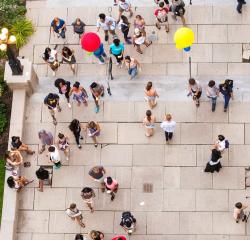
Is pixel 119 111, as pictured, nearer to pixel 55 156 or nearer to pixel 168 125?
pixel 168 125

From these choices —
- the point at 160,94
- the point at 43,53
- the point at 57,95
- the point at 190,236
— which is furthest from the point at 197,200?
the point at 43,53

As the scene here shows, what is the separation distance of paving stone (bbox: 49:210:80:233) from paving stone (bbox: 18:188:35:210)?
2.87ft

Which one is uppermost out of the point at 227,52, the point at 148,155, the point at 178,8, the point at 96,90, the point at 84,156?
the point at 178,8

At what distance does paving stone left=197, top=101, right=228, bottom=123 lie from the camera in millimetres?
19891

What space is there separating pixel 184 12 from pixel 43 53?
5543mm

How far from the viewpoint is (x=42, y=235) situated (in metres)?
19.1

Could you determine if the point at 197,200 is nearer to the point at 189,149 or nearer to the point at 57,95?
the point at 189,149

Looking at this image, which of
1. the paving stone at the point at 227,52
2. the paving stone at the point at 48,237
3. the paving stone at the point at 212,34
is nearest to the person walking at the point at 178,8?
the paving stone at the point at 212,34

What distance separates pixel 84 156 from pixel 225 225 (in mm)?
5342

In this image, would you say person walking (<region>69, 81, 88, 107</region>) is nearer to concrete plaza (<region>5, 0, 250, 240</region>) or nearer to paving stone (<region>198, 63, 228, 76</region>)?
concrete plaza (<region>5, 0, 250, 240</region>)

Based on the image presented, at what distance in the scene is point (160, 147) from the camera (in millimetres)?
19719

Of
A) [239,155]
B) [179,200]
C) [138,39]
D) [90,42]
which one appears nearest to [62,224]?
[179,200]

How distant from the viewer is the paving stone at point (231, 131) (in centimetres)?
1952

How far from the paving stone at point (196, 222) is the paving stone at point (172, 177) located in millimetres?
999
